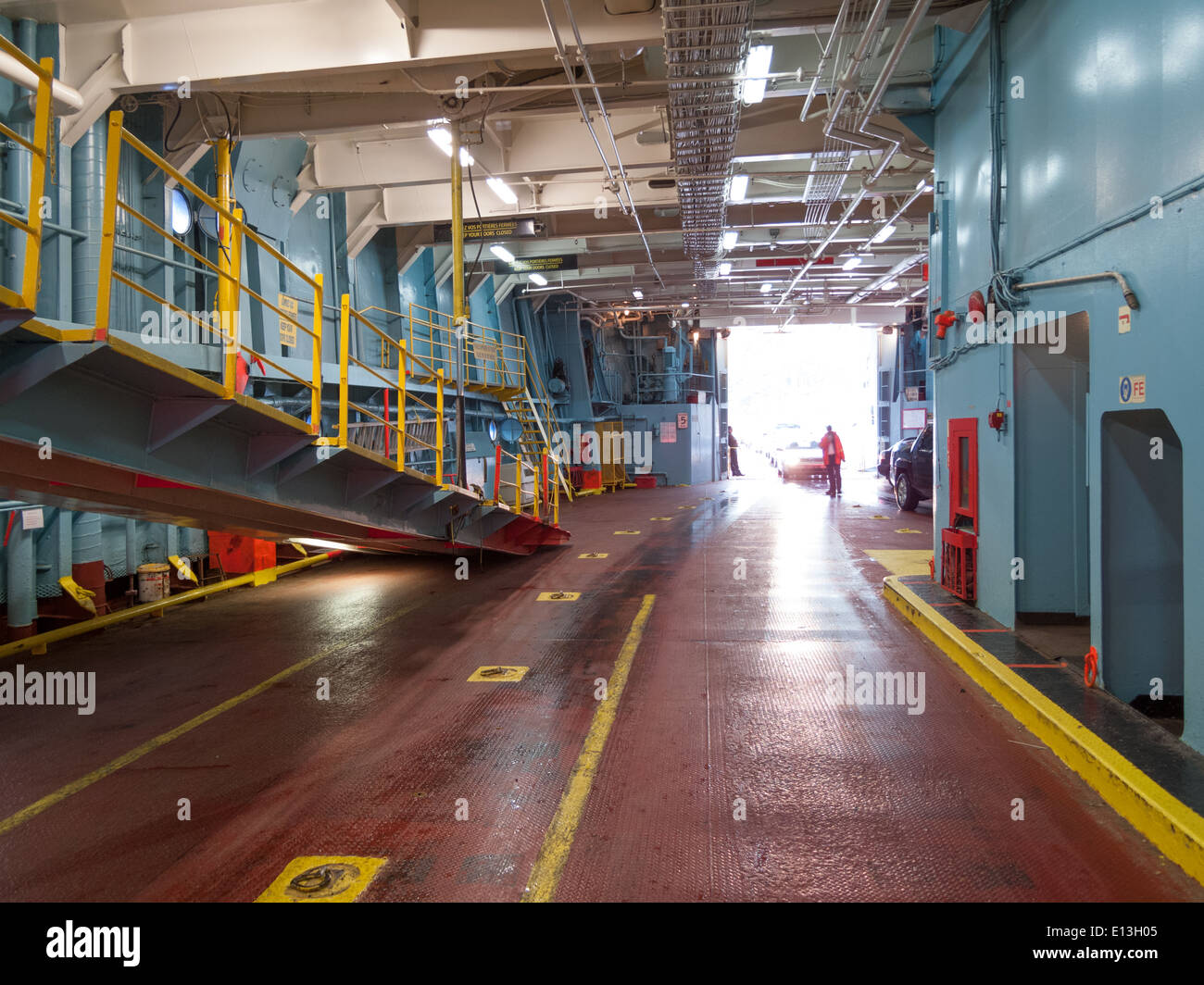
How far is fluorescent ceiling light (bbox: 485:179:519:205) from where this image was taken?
13.6 meters

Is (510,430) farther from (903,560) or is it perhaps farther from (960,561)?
(960,561)

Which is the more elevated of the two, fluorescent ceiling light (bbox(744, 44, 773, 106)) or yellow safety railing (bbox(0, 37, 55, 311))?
fluorescent ceiling light (bbox(744, 44, 773, 106))

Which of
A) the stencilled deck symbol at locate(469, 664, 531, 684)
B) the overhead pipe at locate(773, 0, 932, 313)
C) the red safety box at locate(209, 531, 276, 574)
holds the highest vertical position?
the overhead pipe at locate(773, 0, 932, 313)

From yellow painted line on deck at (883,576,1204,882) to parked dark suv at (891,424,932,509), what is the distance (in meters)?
11.1

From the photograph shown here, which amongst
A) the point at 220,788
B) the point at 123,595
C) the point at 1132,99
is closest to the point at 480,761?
the point at 220,788

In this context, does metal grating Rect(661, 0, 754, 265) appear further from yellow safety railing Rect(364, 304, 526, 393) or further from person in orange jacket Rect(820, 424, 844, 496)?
person in orange jacket Rect(820, 424, 844, 496)

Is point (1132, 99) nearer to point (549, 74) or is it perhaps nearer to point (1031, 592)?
point (1031, 592)

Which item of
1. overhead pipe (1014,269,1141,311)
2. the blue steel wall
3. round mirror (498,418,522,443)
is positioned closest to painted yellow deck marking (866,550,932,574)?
the blue steel wall

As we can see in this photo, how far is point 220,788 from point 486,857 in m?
1.86

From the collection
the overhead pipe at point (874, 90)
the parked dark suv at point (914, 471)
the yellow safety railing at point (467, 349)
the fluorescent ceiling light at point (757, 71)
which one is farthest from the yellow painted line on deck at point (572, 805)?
the parked dark suv at point (914, 471)

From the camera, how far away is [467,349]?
1856 cm

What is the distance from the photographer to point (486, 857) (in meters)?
3.75

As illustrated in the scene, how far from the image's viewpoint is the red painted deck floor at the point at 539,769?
3.60 metres

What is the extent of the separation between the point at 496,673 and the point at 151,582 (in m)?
4.95
